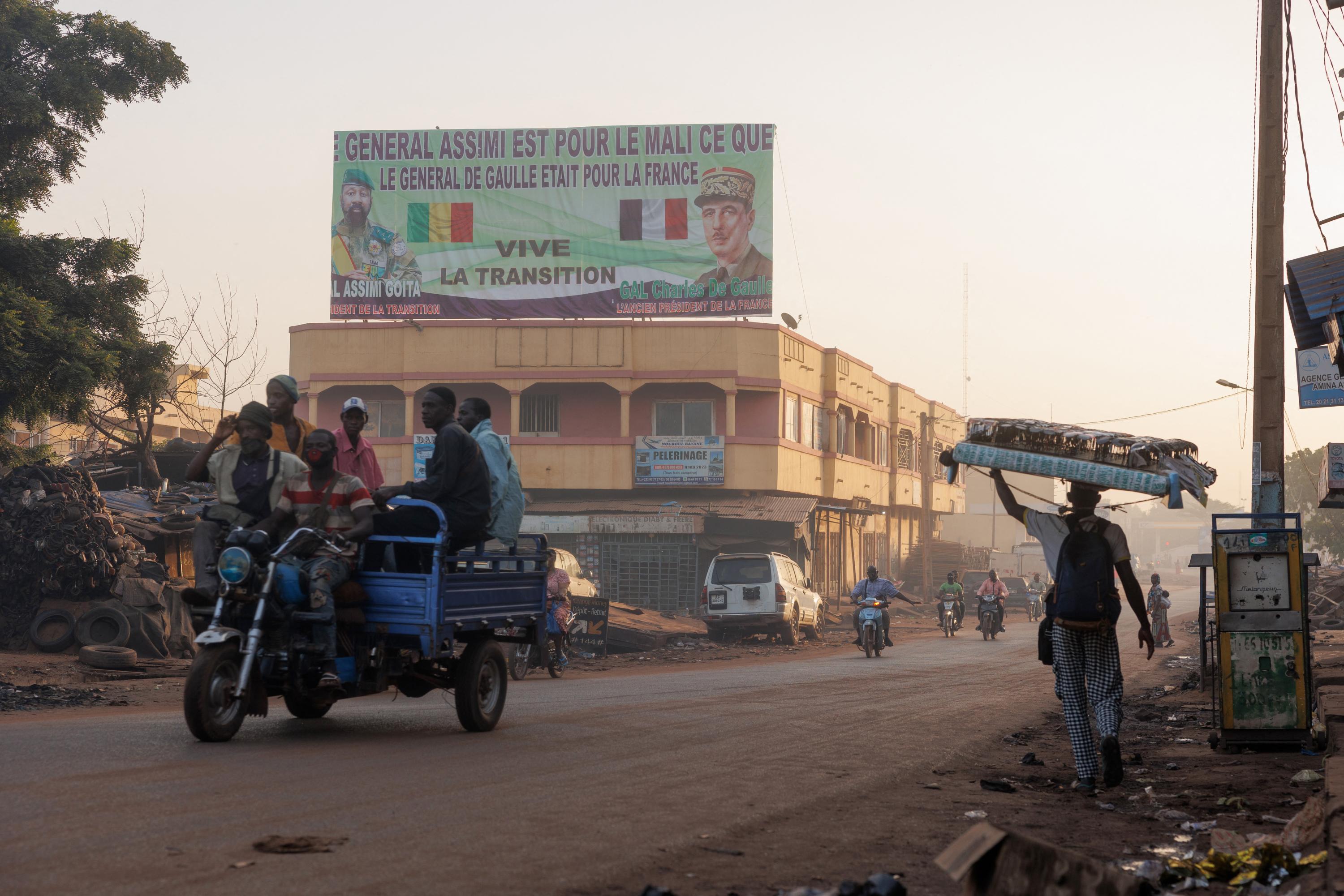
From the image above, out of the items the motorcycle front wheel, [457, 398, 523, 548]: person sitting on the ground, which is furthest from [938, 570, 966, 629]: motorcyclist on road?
the motorcycle front wheel

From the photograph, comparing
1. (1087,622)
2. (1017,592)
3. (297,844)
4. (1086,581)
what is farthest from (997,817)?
(1017,592)

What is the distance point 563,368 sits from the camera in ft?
143

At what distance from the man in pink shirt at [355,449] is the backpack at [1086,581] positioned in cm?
466

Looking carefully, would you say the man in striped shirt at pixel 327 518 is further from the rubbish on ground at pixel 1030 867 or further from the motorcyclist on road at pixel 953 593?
the motorcyclist on road at pixel 953 593

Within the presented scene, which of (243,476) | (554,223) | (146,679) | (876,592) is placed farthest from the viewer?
(554,223)

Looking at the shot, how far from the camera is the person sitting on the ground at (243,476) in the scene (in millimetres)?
8656

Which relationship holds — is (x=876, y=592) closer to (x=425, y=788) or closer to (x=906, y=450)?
(x=425, y=788)

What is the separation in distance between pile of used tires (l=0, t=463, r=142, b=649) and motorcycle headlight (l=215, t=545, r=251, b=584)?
10.8 metres

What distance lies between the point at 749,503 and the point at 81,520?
27.3 meters

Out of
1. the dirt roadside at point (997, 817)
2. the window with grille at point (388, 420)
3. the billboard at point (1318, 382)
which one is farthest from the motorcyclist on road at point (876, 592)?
the window with grille at point (388, 420)

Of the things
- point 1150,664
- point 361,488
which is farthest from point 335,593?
point 1150,664

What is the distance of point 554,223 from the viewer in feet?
146

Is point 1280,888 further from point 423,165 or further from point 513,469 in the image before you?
point 423,165

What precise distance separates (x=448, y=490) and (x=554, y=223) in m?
36.4
